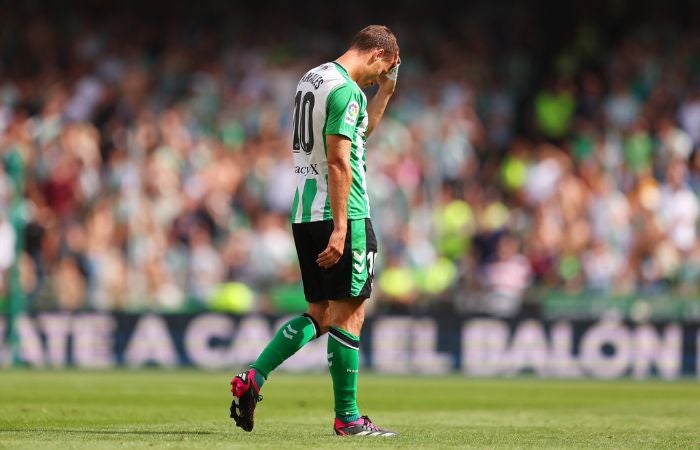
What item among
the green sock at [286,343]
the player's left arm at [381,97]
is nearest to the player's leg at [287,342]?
the green sock at [286,343]

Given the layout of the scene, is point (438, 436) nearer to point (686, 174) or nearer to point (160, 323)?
point (160, 323)

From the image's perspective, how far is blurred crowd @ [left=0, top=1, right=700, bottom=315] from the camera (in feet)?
55.9

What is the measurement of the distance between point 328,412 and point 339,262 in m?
2.91

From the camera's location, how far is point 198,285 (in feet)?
56.6

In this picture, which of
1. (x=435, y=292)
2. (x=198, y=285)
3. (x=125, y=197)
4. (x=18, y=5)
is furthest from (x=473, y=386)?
(x=18, y=5)

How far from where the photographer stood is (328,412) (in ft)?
34.4

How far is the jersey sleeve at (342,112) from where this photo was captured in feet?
25.4

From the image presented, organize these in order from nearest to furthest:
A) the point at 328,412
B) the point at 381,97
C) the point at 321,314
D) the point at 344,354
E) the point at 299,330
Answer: the point at 344,354 < the point at 299,330 < the point at 321,314 < the point at 381,97 < the point at 328,412

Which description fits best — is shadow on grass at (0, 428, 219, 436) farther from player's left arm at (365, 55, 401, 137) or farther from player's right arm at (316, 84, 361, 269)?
player's left arm at (365, 55, 401, 137)

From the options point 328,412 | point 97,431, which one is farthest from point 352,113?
point 328,412

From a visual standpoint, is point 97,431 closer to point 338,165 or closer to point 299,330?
point 299,330

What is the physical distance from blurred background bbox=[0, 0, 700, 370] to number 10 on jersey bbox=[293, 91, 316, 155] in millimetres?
9060

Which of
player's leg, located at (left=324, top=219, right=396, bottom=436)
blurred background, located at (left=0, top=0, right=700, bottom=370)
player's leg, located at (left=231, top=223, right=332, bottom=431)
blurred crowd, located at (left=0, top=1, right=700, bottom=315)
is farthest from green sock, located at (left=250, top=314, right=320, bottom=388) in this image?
blurred crowd, located at (left=0, top=1, right=700, bottom=315)

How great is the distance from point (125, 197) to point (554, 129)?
22.4ft
